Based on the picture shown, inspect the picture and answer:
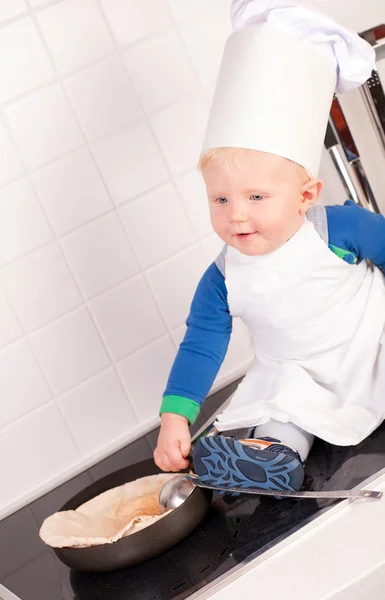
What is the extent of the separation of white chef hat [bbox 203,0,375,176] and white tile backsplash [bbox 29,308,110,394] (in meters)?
0.48

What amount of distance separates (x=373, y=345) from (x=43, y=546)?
0.54m

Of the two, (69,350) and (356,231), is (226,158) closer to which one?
(356,231)

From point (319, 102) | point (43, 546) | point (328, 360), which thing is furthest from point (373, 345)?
point (43, 546)

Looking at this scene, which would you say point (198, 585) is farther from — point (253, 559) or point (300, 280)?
point (300, 280)

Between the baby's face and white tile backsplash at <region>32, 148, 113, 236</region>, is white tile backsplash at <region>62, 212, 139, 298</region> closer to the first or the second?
white tile backsplash at <region>32, 148, 113, 236</region>

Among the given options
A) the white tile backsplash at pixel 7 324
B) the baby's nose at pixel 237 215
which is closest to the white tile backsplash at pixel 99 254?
the white tile backsplash at pixel 7 324

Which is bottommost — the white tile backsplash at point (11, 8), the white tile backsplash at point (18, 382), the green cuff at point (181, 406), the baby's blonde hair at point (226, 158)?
the green cuff at point (181, 406)

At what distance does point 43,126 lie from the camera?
128 centimetres

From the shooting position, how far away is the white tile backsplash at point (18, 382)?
4.27 ft

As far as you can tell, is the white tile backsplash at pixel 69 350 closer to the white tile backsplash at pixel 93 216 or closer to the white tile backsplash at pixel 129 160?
the white tile backsplash at pixel 93 216

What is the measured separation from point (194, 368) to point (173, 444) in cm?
10

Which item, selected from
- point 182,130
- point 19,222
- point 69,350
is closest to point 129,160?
point 182,130

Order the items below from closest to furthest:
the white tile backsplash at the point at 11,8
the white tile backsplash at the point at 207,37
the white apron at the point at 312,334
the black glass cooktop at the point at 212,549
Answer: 1. the black glass cooktop at the point at 212,549
2. the white apron at the point at 312,334
3. the white tile backsplash at the point at 11,8
4. the white tile backsplash at the point at 207,37

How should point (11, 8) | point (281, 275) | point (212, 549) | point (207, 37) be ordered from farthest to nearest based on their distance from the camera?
1. point (207, 37)
2. point (11, 8)
3. point (281, 275)
4. point (212, 549)
